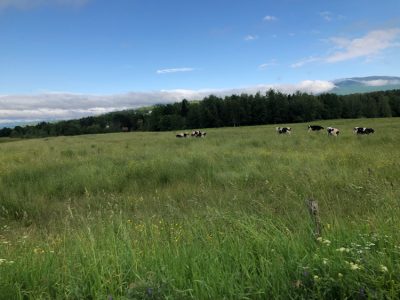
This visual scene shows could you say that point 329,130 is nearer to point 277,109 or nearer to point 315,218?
point 315,218

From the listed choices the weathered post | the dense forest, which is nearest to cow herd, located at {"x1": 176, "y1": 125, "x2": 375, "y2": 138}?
the weathered post

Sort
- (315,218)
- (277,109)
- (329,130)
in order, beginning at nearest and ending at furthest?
(315,218) < (329,130) < (277,109)

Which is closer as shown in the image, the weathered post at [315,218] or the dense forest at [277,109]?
the weathered post at [315,218]

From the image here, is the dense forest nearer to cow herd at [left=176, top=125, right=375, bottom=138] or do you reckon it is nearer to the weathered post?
cow herd at [left=176, top=125, right=375, bottom=138]

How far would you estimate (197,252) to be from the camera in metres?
3.48

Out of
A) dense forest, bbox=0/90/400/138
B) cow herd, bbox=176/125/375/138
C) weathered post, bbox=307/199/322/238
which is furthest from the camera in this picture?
dense forest, bbox=0/90/400/138

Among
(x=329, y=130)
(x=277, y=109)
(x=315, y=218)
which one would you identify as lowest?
(x=329, y=130)

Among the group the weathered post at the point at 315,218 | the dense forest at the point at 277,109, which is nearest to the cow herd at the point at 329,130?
the weathered post at the point at 315,218

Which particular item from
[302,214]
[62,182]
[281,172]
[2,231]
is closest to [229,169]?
[281,172]

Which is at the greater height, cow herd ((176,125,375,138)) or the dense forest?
the dense forest

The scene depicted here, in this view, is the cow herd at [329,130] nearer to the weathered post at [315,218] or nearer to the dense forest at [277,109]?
the weathered post at [315,218]

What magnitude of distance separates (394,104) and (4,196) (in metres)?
116

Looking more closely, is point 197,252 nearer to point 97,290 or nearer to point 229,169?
point 97,290

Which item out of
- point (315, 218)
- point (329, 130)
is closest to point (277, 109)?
point (329, 130)
